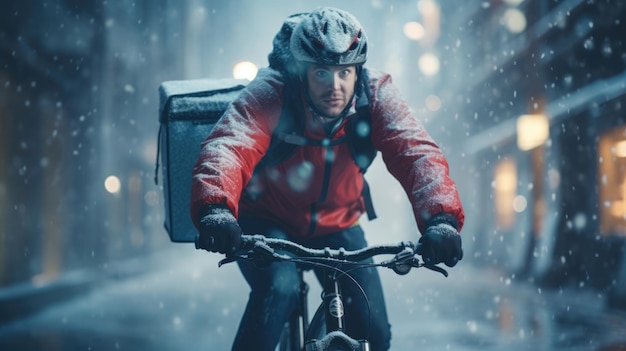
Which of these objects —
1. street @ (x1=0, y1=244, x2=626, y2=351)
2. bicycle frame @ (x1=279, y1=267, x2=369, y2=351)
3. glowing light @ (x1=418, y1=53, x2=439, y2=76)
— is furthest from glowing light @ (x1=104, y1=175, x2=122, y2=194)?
bicycle frame @ (x1=279, y1=267, x2=369, y2=351)

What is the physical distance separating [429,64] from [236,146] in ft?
107

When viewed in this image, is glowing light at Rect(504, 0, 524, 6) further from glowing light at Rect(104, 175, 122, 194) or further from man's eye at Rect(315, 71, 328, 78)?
man's eye at Rect(315, 71, 328, 78)

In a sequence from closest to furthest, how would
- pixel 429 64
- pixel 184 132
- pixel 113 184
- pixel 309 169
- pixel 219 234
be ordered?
pixel 219 234 → pixel 309 169 → pixel 184 132 → pixel 113 184 → pixel 429 64

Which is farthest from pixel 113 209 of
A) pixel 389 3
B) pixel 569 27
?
pixel 389 3

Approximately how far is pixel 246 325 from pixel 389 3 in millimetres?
48920

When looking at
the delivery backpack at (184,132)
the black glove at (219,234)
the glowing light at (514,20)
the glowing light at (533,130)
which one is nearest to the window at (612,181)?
the glowing light at (533,130)

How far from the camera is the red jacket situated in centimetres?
289

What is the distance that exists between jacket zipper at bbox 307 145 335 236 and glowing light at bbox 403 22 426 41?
33229mm

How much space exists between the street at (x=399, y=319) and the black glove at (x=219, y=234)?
5.09 m

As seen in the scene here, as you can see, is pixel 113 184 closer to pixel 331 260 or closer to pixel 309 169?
pixel 309 169

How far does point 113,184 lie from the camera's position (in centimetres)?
2033

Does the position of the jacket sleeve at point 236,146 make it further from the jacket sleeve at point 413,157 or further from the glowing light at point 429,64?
the glowing light at point 429,64

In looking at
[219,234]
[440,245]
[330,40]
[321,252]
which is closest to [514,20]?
[330,40]

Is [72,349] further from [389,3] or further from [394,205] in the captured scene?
[389,3]
